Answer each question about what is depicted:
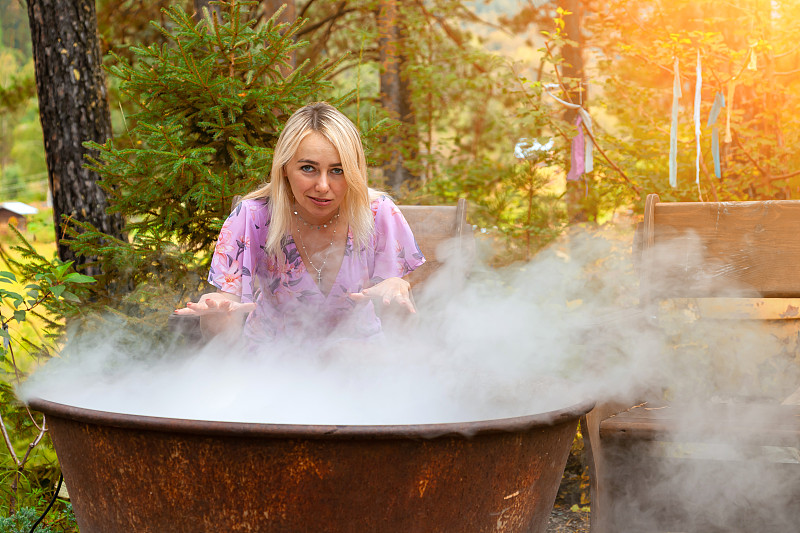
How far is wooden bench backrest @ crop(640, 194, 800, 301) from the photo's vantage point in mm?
2816

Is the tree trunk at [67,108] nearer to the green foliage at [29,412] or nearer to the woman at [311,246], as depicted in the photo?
the green foliage at [29,412]

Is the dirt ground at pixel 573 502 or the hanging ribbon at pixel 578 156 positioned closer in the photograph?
the dirt ground at pixel 573 502

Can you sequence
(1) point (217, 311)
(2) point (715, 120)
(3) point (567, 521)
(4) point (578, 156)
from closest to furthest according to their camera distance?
(1) point (217, 311)
(3) point (567, 521)
(2) point (715, 120)
(4) point (578, 156)

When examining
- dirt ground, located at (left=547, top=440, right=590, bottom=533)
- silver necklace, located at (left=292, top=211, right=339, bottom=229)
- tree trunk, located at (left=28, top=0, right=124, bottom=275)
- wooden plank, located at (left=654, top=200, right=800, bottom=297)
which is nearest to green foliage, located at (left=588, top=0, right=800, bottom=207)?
wooden plank, located at (left=654, top=200, right=800, bottom=297)

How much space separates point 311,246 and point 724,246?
1.70 meters

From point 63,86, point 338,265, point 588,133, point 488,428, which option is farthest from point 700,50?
point 63,86

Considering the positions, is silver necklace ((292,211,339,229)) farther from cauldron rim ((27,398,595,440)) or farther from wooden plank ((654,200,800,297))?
wooden plank ((654,200,800,297))

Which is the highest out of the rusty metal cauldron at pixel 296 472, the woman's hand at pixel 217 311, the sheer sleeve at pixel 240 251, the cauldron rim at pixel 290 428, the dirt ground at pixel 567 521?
the sheer sleeve at pixel 240 251

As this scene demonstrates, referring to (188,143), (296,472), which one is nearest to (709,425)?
(296,472)

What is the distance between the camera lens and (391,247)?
8.31 ft

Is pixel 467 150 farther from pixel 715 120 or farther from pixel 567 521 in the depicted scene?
pixel 567 521

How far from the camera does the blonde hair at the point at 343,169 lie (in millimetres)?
2186

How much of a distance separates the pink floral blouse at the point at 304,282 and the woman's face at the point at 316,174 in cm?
23

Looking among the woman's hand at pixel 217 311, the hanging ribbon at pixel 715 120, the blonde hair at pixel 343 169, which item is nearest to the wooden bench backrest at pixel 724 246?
the hanging ribbon at pixel 715 120
